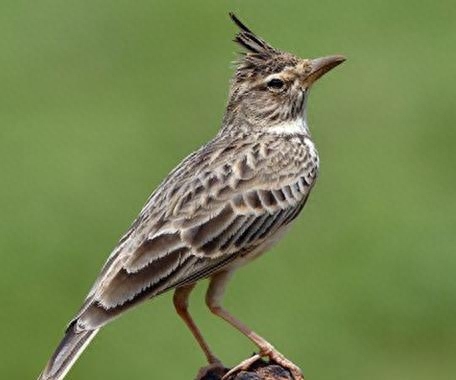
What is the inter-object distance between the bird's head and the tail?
98.9 inches

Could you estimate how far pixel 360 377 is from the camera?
61.6ft

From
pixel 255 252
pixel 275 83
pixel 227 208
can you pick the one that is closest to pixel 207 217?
pixel 227 208

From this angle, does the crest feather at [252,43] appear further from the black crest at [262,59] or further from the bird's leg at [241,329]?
the bird's leg at [241,329]

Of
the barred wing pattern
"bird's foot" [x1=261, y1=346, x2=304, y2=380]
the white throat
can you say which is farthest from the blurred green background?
"bird's foot" [x1=261, y1=346, x2=304, y2=380]

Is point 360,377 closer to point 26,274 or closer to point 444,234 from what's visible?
point 444,234

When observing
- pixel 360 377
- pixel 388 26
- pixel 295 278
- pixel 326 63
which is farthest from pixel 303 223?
pixel 326 63

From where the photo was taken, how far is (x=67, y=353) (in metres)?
9.45

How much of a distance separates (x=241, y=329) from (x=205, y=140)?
12855 mm

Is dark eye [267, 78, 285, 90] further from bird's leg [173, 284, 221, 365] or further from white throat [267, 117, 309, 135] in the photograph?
bird's leg [173, 284, 221, 365]

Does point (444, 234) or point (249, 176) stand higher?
point (249, 176)

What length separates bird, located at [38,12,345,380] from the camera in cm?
989

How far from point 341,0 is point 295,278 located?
9408mm

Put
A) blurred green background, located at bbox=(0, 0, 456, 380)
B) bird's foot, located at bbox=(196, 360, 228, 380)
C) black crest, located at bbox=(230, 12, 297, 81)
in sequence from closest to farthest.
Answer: bird's foot, located at bbox=(196, 360, 228, 380) → black crest, located at bbox=(230, 12, 297, 81) → blurred green background, located at bbox=(0, 0, 456, 380)

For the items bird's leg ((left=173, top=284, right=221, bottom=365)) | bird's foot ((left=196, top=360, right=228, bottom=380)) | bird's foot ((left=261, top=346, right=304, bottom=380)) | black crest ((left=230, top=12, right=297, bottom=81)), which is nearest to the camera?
bird's foot ((left=261, top=346, right=304, bottom=380))
